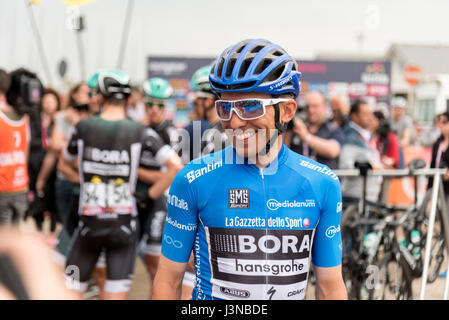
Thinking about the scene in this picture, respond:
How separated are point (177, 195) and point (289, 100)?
0.61m

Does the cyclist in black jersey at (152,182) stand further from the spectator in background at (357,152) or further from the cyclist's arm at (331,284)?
the cyclist's arm at (331,284)

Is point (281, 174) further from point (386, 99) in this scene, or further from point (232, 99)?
point (386, 99)

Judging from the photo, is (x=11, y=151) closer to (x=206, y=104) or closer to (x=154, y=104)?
(x=154, y=104)

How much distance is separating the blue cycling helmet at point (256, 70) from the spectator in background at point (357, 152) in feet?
10.5

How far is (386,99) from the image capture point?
2469cm

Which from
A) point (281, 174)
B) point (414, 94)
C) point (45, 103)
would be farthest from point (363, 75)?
point (281, 174)

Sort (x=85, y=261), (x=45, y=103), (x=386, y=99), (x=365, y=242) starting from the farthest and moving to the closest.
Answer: (x=386, y=99), (x=45, y=103), (x=365, y=242), (x=85, y=261)

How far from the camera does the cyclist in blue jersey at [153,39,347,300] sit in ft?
6.80

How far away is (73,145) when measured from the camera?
4273 millimetres

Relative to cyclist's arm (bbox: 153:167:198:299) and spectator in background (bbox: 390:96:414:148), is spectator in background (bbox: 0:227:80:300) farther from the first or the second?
spectator in background (bbox: 390:96:414:148)

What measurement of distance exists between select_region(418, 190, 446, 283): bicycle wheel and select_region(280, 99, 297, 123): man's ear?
3.54 metres

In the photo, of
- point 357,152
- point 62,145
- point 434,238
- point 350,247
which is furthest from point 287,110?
point 62,145

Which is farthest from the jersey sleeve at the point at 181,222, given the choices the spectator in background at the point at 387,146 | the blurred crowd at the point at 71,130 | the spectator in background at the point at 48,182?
the spectator in background at the point at 387,146

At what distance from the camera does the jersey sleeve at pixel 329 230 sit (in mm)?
2123
